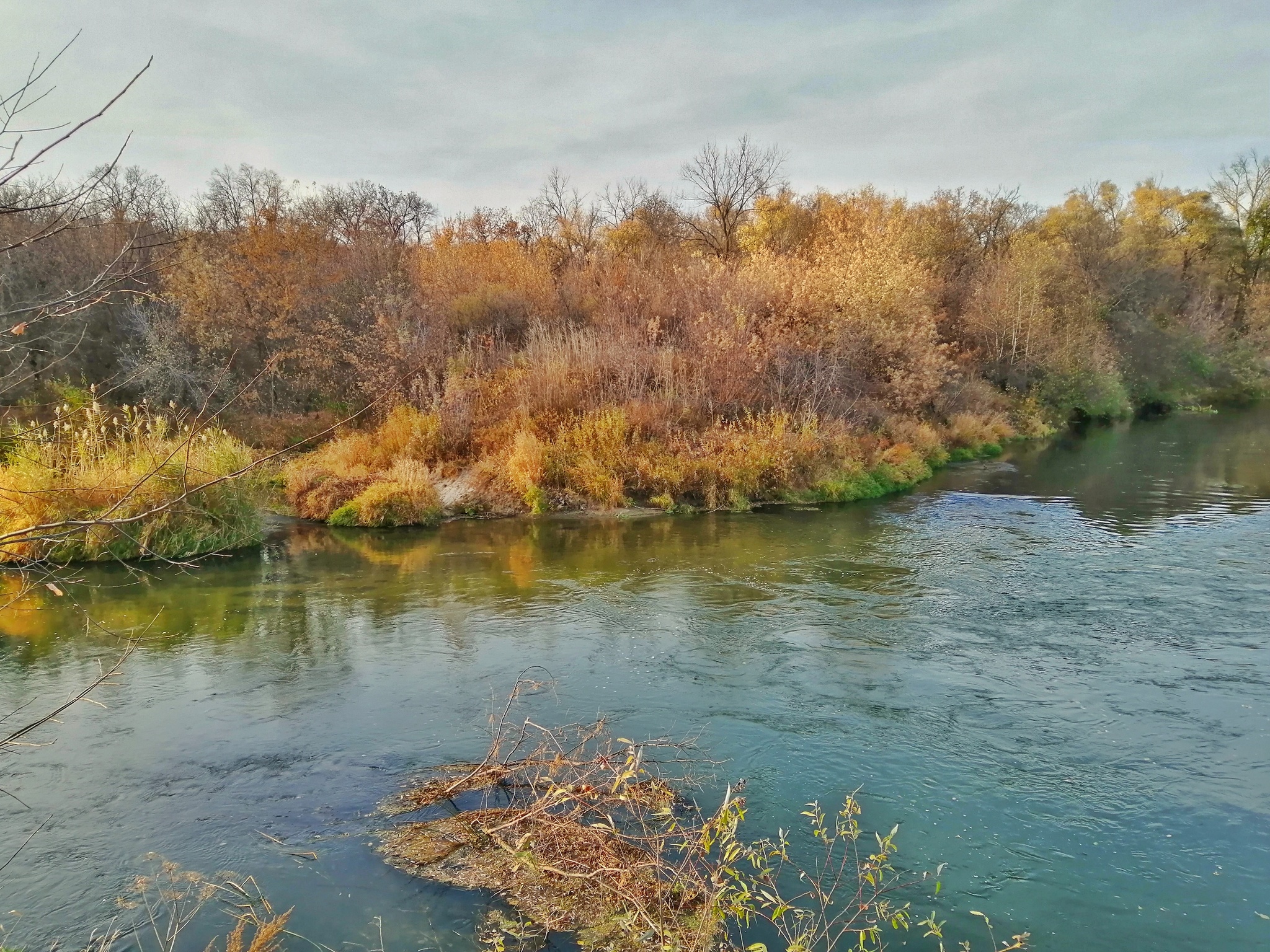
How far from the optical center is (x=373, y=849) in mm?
5965

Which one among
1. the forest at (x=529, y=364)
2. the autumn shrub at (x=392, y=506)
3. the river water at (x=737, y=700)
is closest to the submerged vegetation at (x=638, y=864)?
the river water at (x=737, y=700)

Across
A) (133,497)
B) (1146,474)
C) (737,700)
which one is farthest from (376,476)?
(1146,474)

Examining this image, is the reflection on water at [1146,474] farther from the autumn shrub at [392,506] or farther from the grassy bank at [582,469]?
the autumn shrub at [392,506]

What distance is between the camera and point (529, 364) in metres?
20.7

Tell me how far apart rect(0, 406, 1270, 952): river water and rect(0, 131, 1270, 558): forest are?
2.42 metres

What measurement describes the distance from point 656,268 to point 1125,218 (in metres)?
30.2

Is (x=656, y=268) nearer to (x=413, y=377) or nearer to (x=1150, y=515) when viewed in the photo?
(x=413, y=377)

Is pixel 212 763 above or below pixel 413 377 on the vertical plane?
below

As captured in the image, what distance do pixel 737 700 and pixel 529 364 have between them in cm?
1379

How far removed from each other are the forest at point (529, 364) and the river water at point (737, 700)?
242 cm

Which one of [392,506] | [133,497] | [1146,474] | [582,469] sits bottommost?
[1146,474]

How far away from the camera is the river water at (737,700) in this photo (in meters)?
5.63

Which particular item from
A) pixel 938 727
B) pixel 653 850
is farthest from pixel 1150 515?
pixel 653 850

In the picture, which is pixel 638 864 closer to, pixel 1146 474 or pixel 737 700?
pixel 737 700
